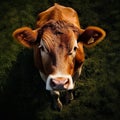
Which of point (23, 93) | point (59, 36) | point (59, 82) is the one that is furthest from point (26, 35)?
point (23, 93)

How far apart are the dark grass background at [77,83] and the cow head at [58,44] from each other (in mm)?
1021

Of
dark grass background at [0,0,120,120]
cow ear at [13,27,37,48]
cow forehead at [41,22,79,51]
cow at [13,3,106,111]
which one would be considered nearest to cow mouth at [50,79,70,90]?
cow at [13,3,106,111]

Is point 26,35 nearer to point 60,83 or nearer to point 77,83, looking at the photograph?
point 60,83

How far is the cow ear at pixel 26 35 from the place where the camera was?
17.4ft

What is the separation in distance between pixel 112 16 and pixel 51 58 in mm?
2752

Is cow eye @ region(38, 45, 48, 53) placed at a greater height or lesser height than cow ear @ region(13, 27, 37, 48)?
lesser

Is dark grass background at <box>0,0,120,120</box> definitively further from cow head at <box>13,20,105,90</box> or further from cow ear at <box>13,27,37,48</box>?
cow ear at <box>13,27,37,48</box>

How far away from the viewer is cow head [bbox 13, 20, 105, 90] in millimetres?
5133

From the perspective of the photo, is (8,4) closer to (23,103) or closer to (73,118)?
(23,103)

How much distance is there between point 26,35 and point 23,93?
5.07ft

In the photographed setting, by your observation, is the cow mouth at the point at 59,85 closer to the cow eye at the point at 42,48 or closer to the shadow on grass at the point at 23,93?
the cow eye at the point at 42,48

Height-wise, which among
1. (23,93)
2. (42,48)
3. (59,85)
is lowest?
(23,93)

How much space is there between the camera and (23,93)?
6.61 m

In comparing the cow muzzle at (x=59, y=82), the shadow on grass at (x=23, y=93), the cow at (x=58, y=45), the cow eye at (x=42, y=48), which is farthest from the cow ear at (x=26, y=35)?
the shadow on grass at (x=23, y=93)
